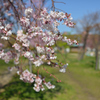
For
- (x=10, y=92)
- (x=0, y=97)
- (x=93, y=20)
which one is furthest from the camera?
(x=93, y=20)

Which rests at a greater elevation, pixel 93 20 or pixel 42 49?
pixel 93 20

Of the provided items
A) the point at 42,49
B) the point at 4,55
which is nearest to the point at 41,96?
the point at 4,55

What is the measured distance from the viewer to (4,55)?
8.93 feet

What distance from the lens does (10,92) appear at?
4.52 metres

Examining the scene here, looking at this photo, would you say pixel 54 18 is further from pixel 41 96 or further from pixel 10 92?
pixel 10 92

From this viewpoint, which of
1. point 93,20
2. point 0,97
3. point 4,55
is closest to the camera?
point 4,55

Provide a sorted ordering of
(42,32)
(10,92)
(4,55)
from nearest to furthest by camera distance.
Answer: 1. (42,32)
2. (4,55)
3. (10,92)

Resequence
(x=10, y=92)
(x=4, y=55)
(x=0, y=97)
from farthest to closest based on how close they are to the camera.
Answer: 1. (x=10, y=92)
2. (x=0, y=97)
3. (x=4, y=55)

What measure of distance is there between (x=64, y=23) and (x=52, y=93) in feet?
9.83

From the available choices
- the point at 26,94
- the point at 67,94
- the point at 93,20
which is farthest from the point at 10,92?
the point at 93,20

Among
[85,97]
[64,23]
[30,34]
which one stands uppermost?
[64,23]

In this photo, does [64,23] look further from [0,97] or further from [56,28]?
[0,97]

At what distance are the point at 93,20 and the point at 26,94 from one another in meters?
14.6

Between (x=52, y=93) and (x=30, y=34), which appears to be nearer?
(x=30, y=34)
